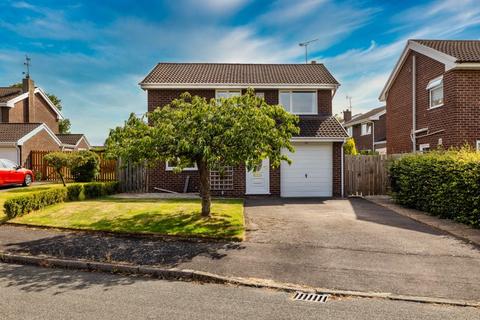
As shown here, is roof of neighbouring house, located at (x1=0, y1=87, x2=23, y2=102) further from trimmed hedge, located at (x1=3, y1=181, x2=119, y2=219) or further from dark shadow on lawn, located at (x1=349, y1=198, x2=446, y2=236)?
dark shadow on lawn, located at (x1=349, y1=198, x2=446, y2=236)

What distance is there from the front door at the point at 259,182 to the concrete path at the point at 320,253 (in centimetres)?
628

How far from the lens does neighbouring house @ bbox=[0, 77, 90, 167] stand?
2411 cm

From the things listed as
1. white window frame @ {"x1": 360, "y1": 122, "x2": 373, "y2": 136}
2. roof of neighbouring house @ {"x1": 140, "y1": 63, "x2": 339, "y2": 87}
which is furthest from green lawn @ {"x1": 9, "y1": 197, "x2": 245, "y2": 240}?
white window frame @ {"x1": 360, "y1": 122, "x2": 373, "y2": 136}

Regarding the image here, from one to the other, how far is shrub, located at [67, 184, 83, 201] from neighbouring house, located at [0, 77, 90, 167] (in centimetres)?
1244

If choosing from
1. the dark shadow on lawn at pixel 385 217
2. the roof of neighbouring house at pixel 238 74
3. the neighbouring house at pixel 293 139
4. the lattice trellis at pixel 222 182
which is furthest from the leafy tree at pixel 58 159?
the dark shadow on lawn at pixel 385 217

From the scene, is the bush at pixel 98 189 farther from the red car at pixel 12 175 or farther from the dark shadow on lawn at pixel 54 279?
the dark shadow on lawn at pixel 54 279

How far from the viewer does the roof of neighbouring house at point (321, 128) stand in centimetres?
1675

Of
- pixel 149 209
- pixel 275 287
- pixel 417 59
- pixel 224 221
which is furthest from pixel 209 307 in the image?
pixel 417 59

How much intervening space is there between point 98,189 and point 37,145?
45.9 ft

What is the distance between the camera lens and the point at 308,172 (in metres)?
17.1

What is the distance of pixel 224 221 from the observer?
33.1 feet

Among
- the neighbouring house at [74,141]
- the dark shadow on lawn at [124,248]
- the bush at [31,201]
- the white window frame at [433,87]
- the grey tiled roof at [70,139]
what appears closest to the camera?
the dark shadow on lawn at [124,248]

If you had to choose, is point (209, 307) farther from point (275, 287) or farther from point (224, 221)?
point (224, 221)

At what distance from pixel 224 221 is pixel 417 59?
15.3 metres
